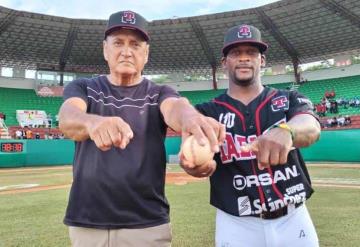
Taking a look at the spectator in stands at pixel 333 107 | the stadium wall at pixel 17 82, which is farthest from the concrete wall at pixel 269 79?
the spectator in stands at pixel 333 107

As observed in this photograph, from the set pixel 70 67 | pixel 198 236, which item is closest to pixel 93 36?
pixel 70 67

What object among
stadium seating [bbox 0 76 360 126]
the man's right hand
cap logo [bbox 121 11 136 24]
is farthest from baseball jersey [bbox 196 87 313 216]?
stadium seating [bbox 0 76 360 126]

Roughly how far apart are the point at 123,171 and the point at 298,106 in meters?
1.35

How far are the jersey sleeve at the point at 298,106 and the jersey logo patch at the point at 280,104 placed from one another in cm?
4

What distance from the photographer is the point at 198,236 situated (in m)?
5.64

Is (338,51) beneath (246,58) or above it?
above

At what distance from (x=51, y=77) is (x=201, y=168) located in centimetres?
3796

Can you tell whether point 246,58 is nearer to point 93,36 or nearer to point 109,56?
point 109,56

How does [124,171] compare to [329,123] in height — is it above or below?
below

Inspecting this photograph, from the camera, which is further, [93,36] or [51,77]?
[51,77]

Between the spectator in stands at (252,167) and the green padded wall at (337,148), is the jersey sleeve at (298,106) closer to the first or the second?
the spectator in stands at (252,167)

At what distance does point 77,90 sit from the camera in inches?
91.5

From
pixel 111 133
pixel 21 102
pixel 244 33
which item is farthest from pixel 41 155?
pixel 111 133

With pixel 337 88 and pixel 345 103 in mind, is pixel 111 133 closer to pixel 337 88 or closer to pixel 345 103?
pixel 345 103
